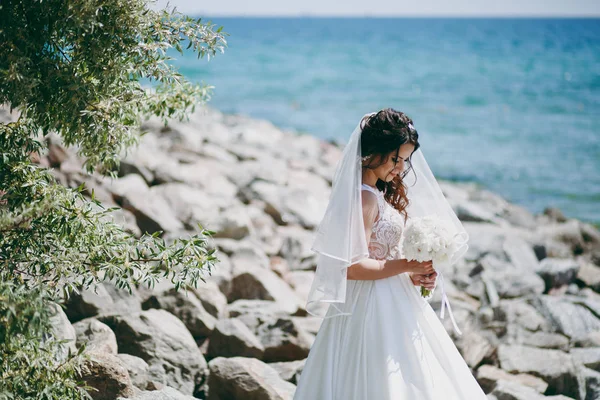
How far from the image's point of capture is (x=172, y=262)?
14.1 feet

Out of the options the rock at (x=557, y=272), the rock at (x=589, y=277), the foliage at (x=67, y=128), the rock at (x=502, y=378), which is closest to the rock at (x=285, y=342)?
the rock at (x=502, y=378)

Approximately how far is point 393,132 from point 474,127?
24961 millimetres

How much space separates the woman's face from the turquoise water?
34.0 ft

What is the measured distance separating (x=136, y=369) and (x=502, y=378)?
3672mm

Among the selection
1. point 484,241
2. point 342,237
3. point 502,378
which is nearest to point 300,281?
point 502,378

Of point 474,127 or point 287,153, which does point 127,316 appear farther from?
point 474,127

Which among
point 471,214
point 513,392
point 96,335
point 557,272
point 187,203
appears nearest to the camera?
point 96,335

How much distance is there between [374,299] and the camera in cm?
443

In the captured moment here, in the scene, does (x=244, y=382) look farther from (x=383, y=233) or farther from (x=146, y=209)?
(x=146, y=209)

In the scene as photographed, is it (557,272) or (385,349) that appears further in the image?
(557,272)

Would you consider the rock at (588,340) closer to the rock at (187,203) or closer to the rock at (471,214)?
the rock at (187,203)

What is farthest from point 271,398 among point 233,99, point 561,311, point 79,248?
point 233,99

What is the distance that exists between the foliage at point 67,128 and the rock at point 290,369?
6.77ft

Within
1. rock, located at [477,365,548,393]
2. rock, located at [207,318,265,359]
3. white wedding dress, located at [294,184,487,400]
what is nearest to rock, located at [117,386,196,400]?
white wedding dress, located at [294,184,487,400]
